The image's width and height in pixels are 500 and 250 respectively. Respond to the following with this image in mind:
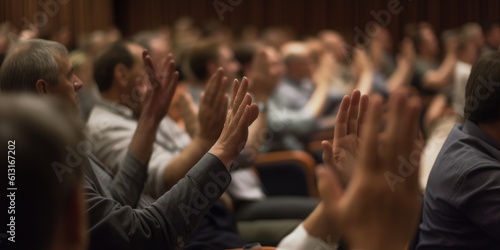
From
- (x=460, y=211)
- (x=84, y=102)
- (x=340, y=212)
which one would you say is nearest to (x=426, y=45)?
(x=84, y=102)

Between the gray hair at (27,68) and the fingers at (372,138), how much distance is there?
1.28 metres

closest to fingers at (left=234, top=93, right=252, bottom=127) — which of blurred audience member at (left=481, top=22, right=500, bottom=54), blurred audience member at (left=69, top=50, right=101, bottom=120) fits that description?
blurred audience member at (left=69, top=50, right=101, bottom=120)

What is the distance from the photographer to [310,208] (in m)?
3.47

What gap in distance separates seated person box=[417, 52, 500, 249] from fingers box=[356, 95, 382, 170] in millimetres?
994

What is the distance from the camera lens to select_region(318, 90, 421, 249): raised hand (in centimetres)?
96

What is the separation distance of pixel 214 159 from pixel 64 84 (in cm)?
54

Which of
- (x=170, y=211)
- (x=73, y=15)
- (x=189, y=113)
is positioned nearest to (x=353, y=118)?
(x=170, y=211)

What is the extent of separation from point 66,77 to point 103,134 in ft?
2.56

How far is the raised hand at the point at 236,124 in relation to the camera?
1.77 m

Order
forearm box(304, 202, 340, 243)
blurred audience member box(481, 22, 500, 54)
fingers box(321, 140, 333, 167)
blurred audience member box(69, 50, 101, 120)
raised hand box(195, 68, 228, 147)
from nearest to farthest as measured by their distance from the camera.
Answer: fingers box(321, 140, 333, 167)
forearm box(304, 202, 340, 243)
raised hand box(195, 68, 228, 147)
blurred audience member box(69, 50, 101, 120)
blurred audience member box(481, 22, 500, 54)

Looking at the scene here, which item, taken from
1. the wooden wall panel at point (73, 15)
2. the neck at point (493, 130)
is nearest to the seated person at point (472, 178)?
the neck at point (493, 130)

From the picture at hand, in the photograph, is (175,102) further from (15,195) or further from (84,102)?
(15,195)

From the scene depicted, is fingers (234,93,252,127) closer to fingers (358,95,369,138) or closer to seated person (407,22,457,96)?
fingers (358,95,369,138)

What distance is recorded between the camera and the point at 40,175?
88 cm
